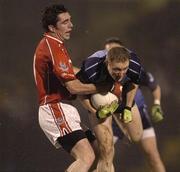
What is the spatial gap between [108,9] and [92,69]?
1.56 metres

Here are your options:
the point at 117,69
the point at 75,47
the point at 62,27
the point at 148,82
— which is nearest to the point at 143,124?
the point at 148,82

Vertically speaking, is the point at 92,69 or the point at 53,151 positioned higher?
the point at 92,69

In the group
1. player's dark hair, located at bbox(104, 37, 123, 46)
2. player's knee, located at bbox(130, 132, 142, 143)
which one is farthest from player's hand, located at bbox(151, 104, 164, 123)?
player's dark hair, located at bbox(104, 37, 123, 46)

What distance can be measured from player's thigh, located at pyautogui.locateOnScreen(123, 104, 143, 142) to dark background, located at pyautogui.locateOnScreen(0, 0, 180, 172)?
718 mm

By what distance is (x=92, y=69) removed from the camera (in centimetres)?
630

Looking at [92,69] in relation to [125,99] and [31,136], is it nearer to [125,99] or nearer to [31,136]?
[125,99]

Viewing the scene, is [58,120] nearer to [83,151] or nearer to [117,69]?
[83,151]

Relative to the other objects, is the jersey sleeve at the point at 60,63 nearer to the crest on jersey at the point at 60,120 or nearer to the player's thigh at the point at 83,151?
the crest on jersey at the point at 60,120

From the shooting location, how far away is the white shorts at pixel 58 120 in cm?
602

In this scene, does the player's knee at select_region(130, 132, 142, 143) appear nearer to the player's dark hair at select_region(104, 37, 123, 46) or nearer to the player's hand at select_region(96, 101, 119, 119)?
the player's hand at select_region(96, 101, 119, 119)

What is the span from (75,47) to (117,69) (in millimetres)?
1674

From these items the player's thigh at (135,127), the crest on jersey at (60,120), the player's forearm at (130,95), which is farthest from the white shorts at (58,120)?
the player's thigh at (135,127)

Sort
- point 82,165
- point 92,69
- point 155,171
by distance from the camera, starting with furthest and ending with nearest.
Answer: point 155,171
point 92,69
point 82,165

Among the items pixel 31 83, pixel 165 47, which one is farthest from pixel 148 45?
pixel 31 83
